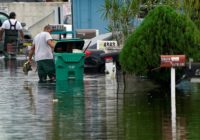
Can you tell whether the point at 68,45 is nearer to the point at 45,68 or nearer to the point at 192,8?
the point at 45,68

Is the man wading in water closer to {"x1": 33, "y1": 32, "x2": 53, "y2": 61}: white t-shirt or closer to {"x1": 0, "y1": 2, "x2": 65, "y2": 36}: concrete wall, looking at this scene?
{"x1": 33, "y1": 32, "x2": 53, "y2": 61}: white t-shirt

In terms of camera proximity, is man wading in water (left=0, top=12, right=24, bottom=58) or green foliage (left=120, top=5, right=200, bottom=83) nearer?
green foliage (left=120, top=5, right=200, bottom=83)

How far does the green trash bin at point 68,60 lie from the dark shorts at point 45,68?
207 mm

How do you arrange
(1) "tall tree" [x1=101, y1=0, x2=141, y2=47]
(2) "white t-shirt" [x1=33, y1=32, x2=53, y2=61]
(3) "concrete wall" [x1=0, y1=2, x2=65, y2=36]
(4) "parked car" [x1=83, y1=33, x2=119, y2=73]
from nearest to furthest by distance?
(2) "white t-shirt" [x1=33, y1=32, x2=53, y2=61]
(1) "tall tree" [x1=101, y1=0, x2=141, y2=47]
(4) "parked car" [x1=83, y1=33, x2=119, y2=73]
(3) "concrete wall" [x1=0, y1=2, x2=65, y2=36]

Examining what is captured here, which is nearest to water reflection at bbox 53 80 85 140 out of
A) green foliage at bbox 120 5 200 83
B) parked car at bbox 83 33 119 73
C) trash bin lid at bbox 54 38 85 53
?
green foliage at bbox 120 5 200 83

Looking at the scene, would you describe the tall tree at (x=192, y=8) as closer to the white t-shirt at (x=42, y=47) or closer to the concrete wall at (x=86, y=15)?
the white t-shirt at (x=42, y=47)

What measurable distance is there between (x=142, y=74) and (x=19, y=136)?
18.6 ft

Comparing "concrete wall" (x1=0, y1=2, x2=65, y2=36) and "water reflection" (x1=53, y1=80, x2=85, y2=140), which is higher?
"concrete wall" (x1=0, y1=2, x2=65, y2=36)

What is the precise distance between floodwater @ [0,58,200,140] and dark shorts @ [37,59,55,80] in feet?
1.81

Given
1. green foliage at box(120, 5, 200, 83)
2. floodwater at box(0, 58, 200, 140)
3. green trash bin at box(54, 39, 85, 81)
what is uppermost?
green foliage at box(120, 5, 200, 83)

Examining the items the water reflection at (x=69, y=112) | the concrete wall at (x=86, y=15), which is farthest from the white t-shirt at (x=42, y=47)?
the concrete wall at (x=86, y=15)

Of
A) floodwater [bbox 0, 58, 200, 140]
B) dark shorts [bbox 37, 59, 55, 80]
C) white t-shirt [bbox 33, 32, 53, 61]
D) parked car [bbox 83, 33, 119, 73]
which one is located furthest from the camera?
parked car [bbox 83, 33, 119, 73]

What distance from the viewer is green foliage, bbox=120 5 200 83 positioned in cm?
1825

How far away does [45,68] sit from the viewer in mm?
23422
